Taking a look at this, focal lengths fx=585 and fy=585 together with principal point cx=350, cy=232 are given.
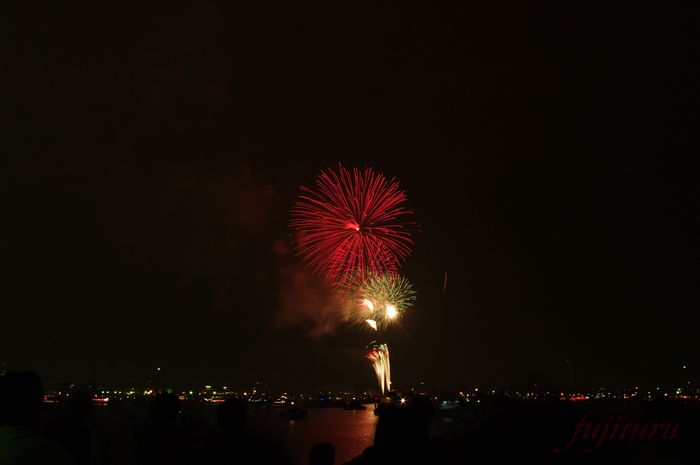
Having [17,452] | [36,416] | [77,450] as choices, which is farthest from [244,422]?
[77,450]

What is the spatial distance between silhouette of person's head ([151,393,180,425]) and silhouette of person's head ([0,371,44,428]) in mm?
2392

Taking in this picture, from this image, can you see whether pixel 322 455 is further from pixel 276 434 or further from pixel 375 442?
pixel 276 434

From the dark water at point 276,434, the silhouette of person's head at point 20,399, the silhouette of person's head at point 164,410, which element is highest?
the silhouette of person's head at point 20,399

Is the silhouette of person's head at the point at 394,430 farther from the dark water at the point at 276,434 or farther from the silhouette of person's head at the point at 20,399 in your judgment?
the silhouette of person's head at the point at 20,399

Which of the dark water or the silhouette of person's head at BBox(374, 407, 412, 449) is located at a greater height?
the silhouette of person's head at BBox(374, 407, 412, 449)

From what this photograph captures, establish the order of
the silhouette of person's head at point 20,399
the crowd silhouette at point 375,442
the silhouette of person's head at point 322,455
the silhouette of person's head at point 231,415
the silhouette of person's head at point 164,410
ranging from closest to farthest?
the crowd silhouette at point 375,442
the silhouette of person's head at point 20,399
the silhouette of person's head at point 231,415
the silhouette of person's head at point 322,455
the silhouette of person's head at point 164,410

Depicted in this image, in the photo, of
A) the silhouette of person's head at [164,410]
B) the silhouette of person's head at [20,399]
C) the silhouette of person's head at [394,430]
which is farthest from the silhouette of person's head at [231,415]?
the silhouette of person's head at [20,399]

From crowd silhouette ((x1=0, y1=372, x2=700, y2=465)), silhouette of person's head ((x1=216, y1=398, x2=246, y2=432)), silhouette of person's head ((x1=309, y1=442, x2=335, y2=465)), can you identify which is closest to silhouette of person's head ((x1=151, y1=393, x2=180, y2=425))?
crowd silhouette ((x1=0, y1=372, x2=700, y2=465))

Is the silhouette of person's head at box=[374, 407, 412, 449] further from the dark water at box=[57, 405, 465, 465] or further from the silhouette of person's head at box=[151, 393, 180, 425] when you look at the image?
the silhouette of person's head at box=[151, 393, 180, 425]

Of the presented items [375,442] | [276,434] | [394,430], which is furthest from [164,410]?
[276,434]

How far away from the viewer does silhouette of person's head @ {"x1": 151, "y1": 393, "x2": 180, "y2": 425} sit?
5668mm

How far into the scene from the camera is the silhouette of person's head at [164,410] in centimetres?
567

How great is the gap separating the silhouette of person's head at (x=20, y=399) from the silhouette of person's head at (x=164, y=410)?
239 cm

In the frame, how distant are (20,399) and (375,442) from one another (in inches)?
→ 88.5
